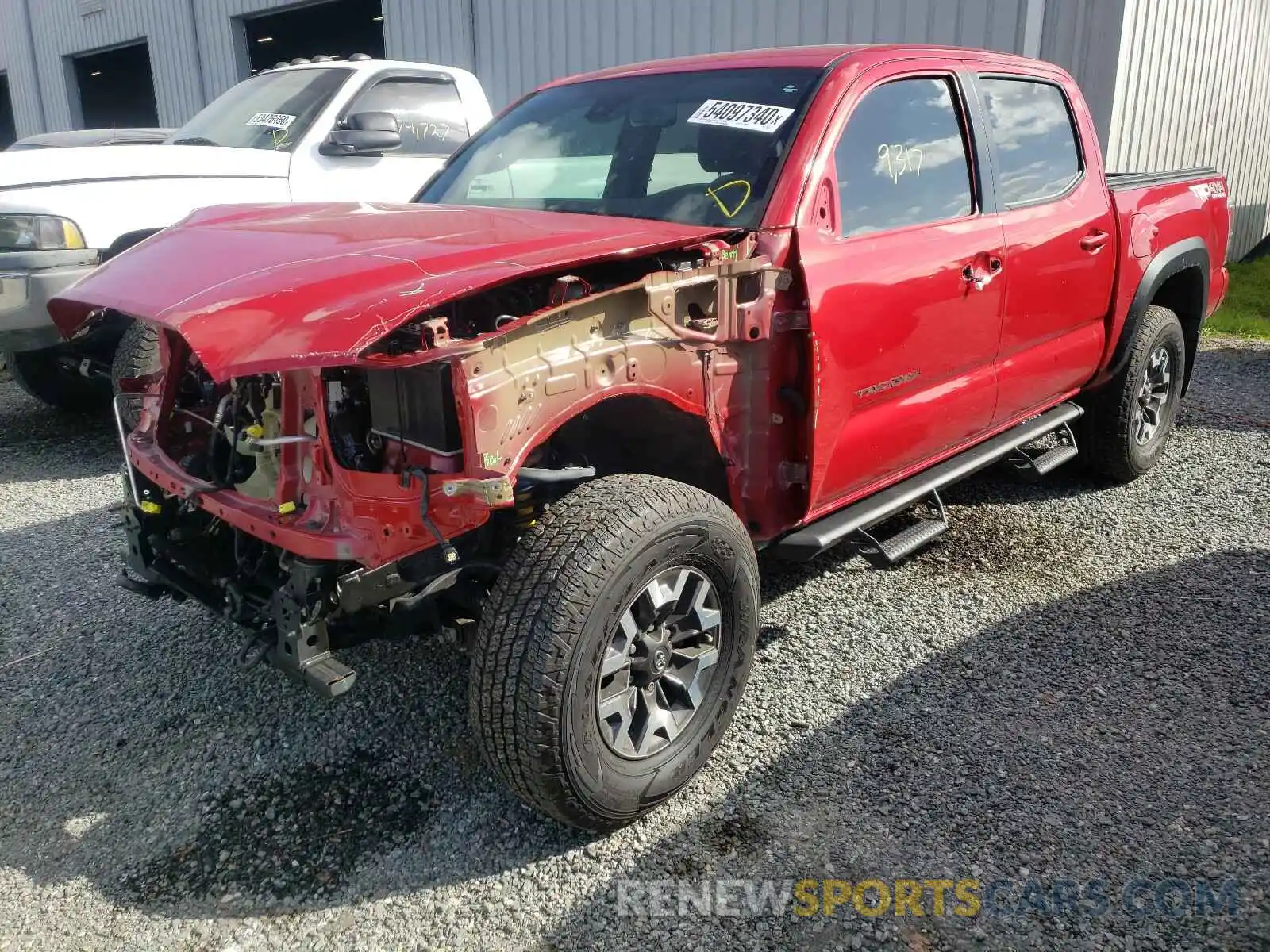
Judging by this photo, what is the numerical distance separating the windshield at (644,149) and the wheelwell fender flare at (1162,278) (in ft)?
7.28

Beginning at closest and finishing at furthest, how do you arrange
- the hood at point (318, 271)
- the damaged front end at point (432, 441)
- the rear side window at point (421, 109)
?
the hood at point (318, 271), the damaged front end at point (432, 441), the rear side window at point (421, 109)

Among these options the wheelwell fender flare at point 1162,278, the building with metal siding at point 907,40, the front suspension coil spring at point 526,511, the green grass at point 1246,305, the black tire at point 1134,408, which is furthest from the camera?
the green grass at point 1246,305

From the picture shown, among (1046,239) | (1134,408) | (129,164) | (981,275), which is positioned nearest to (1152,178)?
(1134,408)

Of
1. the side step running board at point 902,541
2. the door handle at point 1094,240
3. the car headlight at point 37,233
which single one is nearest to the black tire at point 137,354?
the car headlight at point 37,233

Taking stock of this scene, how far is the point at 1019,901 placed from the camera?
2277 mm

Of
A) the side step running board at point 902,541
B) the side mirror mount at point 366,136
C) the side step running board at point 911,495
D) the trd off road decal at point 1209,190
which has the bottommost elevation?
the side step running board at point 902,541

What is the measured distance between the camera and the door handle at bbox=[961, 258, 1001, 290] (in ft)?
10.9

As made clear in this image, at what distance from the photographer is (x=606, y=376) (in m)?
2.44

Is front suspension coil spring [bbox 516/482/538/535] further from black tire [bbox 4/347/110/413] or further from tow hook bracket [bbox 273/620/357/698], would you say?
black tire [bbox 4/347/110/413]

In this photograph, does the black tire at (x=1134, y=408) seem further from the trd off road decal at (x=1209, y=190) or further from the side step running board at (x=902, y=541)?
the side step running board at (x=902, y=541)

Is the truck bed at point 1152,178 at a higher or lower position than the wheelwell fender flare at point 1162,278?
higher

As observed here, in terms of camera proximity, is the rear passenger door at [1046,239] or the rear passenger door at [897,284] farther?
the rear passenger door at [1046,239]

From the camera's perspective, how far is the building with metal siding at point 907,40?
7.57m

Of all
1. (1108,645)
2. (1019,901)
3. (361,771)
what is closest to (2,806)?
(361,771)
